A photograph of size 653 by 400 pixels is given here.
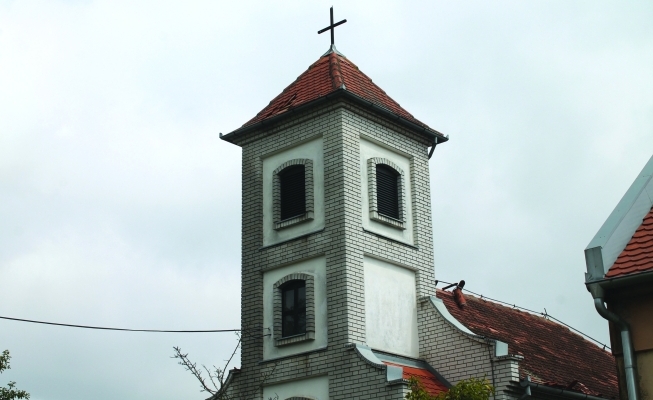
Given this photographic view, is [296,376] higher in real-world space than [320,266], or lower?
lower

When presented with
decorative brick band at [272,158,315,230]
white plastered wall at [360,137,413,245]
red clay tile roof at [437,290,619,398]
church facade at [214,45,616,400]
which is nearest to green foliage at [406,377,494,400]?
church facade at [214,45,616,400]

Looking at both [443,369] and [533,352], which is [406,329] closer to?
[443,369]

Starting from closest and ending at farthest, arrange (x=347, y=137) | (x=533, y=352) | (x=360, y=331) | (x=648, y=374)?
1. (x=648, y=374)
2. (x=360, y=331)
3. (x=347, y=137)
4. (x=533, y=352)

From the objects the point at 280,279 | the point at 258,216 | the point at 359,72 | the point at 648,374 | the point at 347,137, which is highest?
the point at 359,72

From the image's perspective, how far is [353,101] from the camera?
23.0 metres

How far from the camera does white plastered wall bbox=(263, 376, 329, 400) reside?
2122 centimetres

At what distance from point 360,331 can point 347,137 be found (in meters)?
4.62

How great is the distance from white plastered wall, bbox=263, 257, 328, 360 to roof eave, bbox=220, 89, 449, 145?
12.3 feet

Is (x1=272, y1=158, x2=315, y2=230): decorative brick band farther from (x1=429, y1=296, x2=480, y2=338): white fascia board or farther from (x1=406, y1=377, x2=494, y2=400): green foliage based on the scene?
(x1=406, y1=377, x2=494, y2=400): green foliage

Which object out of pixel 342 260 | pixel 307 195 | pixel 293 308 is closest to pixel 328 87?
pixel 307 195

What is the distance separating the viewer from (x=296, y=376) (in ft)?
70.8

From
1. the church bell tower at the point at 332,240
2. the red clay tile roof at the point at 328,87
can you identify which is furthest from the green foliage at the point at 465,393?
the red clay tile roof at the point at 328,87

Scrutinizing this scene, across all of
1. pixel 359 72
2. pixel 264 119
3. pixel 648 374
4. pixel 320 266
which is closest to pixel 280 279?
pixel 320 266

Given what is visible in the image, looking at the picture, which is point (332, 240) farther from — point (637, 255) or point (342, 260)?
point (637, 255)
